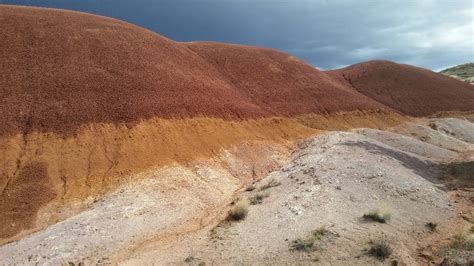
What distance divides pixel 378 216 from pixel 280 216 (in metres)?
3.57

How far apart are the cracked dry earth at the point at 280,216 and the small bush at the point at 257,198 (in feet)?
0.78

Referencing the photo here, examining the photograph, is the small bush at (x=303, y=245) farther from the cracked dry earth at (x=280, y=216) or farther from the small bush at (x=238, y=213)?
the small bush at (x=238, y=213)

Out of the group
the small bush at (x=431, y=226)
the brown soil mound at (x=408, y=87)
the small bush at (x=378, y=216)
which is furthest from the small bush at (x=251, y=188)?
the brown soil mound at (x=408, y=87)

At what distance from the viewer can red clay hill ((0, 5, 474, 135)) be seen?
24942 mm

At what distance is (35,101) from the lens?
2478cm

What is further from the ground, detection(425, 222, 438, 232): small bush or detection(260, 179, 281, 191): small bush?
detection(260, 179, 281, 191): small bush

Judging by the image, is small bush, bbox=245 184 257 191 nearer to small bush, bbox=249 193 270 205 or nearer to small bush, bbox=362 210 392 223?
small bush, bbox=249 193 270 205

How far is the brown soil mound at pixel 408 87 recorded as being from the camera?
2240 inches

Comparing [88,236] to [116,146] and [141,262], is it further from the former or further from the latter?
[116,146]

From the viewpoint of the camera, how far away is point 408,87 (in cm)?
6200

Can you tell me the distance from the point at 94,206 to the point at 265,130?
17.1m

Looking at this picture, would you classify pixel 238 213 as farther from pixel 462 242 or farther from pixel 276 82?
pixel 276 82

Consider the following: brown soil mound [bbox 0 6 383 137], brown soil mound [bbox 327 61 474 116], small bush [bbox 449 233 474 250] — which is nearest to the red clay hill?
brown soil mound [bbox 0 6 383 137]

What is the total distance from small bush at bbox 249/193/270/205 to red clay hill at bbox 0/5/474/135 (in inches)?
373
